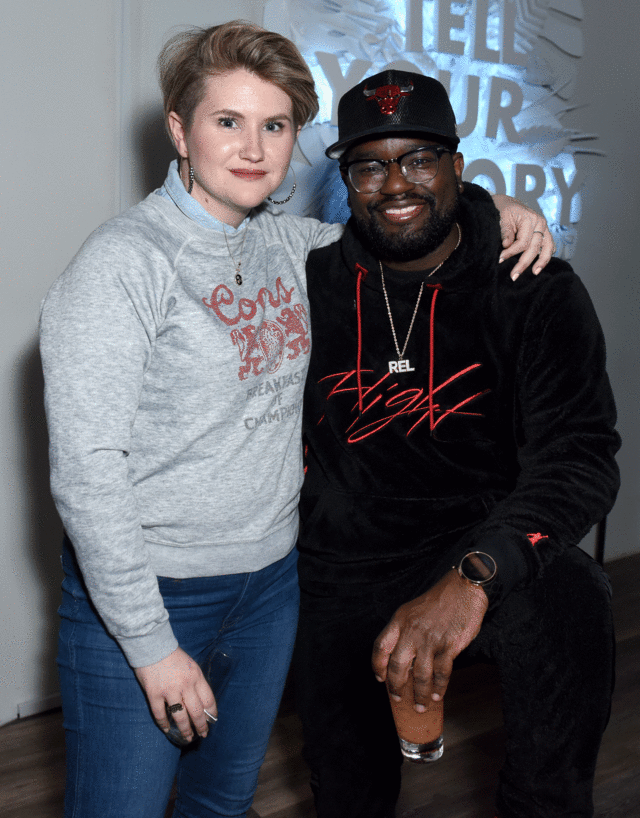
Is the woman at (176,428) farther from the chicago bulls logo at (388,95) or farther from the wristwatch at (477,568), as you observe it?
the wristwatch at (477,568)

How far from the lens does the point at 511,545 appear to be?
139cm

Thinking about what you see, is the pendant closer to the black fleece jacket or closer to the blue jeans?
the black fleece jacket

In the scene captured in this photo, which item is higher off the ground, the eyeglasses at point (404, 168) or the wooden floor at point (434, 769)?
the eyeglasses at point (404, 168)

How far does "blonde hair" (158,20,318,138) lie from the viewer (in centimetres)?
130

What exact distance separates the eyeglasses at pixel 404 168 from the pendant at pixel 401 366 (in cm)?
35

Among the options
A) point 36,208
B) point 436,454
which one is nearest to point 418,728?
point 436,454

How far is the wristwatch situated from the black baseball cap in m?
0.81

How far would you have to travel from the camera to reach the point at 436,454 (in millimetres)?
1662

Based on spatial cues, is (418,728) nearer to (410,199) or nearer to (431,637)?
(431,637)

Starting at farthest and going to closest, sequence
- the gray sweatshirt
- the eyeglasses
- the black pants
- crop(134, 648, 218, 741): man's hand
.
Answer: the eyeglasses < the black pants < crop(134, 648, 218, 741): man's hand < the gray sweatshirt

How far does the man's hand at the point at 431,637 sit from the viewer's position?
1.27 metres

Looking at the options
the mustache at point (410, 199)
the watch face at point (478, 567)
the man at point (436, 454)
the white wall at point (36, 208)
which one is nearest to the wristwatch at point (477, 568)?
the watch face at point (478, 567)

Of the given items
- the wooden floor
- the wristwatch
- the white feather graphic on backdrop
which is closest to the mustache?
the wristwatch

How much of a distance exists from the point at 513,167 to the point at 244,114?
2.09 metres
